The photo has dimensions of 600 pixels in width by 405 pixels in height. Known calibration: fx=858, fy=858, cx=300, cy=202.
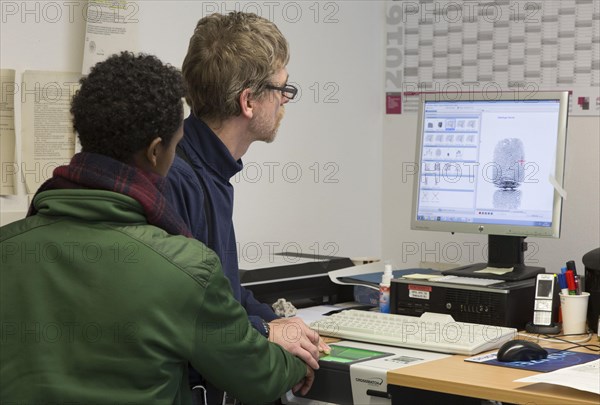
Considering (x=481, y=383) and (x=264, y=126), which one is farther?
(x=264, y=126)

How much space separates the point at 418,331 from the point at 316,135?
3.78 feet

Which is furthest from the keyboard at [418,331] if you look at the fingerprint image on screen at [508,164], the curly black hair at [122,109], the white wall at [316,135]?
the curly black hair at [122,109]

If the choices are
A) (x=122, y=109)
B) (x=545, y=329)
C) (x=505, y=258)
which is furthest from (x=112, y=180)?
(x=505, y=258)

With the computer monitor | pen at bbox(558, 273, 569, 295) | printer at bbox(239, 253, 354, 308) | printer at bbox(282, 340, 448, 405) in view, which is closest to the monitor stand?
the computer monitor

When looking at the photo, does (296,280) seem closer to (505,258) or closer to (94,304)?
(505,258)

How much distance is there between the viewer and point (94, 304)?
1.35 metres

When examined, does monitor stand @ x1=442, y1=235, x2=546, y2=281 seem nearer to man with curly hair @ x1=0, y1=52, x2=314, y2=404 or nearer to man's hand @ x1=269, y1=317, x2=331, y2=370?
man's hand @ x1=269, y1=317, x2=331, y2=370

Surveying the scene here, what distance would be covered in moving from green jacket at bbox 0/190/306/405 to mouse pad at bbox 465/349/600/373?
2.38ft

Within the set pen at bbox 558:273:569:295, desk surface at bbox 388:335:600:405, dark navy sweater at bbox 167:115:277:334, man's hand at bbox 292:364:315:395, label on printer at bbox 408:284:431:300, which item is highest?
dark navy sweater at bbox 167:115:277:334

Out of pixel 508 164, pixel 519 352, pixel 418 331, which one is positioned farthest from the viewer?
pixel 508 164

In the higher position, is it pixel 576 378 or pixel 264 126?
pixel 264 126

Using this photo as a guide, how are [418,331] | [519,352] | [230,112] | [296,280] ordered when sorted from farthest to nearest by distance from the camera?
[296,280] < [418,331] < [230,112] < [519,352]

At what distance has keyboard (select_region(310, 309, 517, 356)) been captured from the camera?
77.4 inches

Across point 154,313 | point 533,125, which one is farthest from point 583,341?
point 154,313
